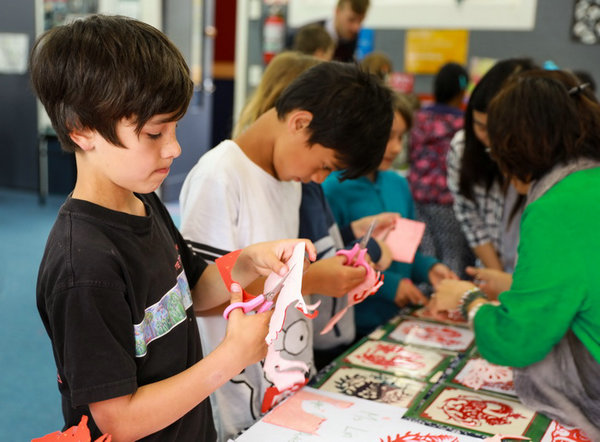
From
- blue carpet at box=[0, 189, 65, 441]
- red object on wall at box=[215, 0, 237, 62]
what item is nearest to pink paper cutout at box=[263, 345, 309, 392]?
blue carpet at box=[0, 189, 65, 441]

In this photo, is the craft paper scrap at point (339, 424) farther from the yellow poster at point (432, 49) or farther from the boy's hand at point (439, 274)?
the yellow poster at point (432, 49)

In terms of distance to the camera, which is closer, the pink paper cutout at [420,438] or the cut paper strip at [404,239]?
the pink paper cutout at [420,438]

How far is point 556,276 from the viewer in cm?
125

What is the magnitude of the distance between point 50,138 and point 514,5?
4.16 m

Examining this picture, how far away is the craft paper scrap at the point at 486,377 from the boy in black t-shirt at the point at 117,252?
70 cm

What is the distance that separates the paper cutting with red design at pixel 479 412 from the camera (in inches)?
49.8

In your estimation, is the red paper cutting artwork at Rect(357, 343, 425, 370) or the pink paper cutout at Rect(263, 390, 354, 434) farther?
the red paper cutting artwork at Rect(357, 343, 425, 370)

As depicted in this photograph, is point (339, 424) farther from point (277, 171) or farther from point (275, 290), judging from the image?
point (277, 171)

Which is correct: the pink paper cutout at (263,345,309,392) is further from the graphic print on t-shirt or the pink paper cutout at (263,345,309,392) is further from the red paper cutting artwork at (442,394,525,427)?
the red paper cutting artwork at (442,394,525,427)

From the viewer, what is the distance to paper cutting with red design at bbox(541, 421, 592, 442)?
123cm

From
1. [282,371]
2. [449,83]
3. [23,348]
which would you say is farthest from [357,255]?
[449,83]

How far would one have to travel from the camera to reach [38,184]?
6.22m

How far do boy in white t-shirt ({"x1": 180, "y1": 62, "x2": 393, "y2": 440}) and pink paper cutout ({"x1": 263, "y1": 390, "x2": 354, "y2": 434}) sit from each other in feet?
0.24

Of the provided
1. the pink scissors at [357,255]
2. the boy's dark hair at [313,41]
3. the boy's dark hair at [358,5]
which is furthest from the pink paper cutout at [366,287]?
the boy's dark hair at [358,5]
